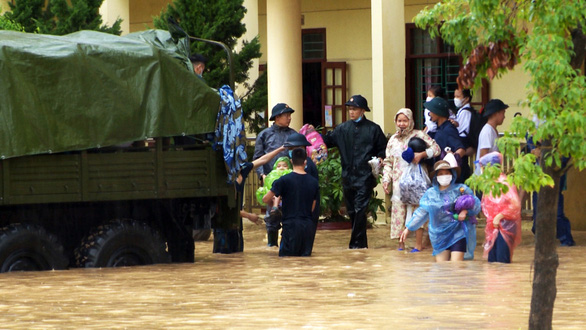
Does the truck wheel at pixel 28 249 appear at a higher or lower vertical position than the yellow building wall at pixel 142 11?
lower

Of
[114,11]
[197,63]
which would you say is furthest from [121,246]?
[114,11]

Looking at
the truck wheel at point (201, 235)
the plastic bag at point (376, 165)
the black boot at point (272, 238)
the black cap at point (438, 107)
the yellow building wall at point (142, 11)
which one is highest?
the yellow building wall at point (142, 11)

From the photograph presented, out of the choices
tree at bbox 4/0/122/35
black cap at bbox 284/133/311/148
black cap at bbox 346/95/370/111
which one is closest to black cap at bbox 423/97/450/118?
black cap at bbox 346/95/370/111

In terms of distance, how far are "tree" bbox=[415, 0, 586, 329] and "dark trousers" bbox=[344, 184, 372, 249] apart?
683 cm

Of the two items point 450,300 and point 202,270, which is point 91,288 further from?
point 450,300

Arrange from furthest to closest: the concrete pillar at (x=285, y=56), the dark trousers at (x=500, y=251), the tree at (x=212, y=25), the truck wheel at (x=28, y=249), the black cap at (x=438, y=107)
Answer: the concrete pillar at (x=285, y=56)
the tree at (x=212, y=25)
the black cap at (x=438, y=107)
the dark trousers at (x=500, y=251)
the truck wheel at (x=28, y=249)

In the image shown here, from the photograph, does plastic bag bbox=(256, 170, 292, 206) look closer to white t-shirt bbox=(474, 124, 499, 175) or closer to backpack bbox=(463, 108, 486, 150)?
white t-shirt bbox=(474, 124, 499, 175)

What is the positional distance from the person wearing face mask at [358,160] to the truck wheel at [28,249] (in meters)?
3.99

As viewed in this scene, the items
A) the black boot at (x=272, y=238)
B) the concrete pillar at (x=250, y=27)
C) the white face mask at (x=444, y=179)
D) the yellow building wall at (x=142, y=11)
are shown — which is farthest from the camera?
the yellow building wall at (x=142, y=11)

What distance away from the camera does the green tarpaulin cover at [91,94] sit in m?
11.7

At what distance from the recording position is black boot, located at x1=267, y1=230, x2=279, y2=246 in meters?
15.0

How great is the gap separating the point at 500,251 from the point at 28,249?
14.8 ft

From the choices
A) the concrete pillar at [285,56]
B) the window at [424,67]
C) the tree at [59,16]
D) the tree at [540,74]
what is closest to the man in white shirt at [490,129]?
the concrete pillar at [285,56]

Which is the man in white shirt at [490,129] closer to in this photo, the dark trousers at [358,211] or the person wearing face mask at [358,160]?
the person wearing face mask at [358,160]
